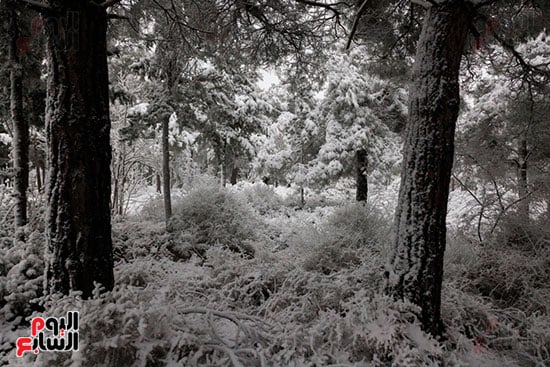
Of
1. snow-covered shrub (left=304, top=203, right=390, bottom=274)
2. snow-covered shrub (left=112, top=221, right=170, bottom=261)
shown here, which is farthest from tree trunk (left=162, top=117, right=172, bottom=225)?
snow-covered shrub (left=304, top=203, right=390, bottom=274)

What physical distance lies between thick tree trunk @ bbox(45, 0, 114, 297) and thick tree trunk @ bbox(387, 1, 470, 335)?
8.87ft

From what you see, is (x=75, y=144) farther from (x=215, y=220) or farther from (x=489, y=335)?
(x=215, y=220)

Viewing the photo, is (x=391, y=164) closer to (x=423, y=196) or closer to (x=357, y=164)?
(x=357, y=164)

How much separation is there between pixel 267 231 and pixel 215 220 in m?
1.54

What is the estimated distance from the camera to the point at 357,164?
447 inches

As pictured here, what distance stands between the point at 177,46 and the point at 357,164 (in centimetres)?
789

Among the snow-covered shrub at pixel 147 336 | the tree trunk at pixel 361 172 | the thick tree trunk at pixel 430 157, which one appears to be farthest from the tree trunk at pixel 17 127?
the tree trunk at pixel 361 172

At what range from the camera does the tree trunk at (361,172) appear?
11.2 m

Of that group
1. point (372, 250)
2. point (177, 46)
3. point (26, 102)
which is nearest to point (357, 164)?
point (372, 250)

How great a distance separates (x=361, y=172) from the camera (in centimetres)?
1138

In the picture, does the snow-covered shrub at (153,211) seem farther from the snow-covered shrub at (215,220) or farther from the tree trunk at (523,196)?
the tree trunk at (523,196)

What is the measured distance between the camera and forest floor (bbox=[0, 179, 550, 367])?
2168 mm

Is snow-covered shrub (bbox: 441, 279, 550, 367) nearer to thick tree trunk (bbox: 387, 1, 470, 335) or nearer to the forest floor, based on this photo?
the forest floor

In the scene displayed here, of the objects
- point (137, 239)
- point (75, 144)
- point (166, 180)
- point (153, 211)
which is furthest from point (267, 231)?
point (75, 144)
